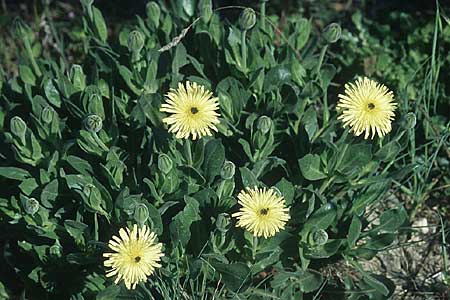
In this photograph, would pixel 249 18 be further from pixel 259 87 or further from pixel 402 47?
pixel 402 47

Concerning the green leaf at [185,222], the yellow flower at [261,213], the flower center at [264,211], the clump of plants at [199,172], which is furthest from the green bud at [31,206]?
the flower center at [264,211]

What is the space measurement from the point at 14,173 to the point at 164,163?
0.79m

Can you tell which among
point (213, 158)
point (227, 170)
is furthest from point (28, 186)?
point (227, 170)

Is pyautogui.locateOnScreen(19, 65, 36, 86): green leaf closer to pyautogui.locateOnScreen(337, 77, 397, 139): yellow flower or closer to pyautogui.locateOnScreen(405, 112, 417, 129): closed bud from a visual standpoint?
pyautogui.locateOnScreen(337, 77, 397, 139): yellow flower

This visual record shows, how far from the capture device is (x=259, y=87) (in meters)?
A: 3.77

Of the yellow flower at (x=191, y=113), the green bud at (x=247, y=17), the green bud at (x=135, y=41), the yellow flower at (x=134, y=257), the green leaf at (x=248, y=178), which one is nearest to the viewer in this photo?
the yellow flower at (x=134, y=257)

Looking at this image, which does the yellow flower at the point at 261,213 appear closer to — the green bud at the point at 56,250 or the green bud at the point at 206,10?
the green bud at the point at 56,250

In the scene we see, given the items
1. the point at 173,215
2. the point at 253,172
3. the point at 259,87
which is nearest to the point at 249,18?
the point at 259,87

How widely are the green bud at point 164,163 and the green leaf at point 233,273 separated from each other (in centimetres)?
43

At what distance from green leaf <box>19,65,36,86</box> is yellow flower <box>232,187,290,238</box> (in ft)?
Result: 4.73

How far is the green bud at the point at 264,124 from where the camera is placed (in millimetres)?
3369

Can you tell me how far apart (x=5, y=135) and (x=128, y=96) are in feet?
2.01

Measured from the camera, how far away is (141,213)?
9.92ft

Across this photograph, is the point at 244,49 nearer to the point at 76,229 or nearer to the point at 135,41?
the point at 135,41
